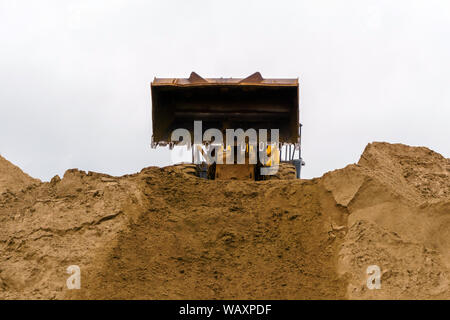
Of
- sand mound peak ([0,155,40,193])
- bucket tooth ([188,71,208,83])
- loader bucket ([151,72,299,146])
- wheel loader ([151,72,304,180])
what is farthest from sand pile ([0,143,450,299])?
bucket tooth ([188,71,208,83])

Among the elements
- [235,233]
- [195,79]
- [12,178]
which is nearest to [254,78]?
[195,79]

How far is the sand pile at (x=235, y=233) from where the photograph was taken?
697 centimetres

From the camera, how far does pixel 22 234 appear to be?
7926 millimetres

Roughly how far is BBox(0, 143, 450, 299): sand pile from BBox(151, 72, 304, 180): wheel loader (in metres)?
1.39

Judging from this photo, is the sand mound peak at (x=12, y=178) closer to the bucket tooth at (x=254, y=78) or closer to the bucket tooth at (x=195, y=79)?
the bucket tooth at (x=195, y=79)

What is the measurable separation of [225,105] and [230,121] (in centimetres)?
36

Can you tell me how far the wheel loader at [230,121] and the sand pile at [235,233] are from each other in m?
1.39

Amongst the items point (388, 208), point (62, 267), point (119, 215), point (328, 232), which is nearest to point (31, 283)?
point (62, 267)

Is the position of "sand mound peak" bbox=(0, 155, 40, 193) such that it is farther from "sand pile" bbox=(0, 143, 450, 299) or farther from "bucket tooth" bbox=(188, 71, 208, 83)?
"bucket tooth" bbox=(188, 71, 208, 83)

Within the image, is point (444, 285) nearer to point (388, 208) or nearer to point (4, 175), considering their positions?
point (388, 208)

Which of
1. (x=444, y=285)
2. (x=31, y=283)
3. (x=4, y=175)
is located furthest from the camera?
(x=4, y=175)

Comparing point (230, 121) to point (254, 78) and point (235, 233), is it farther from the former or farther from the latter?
point (235, 233)

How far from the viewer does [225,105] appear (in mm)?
11258

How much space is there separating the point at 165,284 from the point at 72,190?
2.57m
